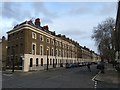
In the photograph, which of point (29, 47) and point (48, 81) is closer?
point (48, 81)

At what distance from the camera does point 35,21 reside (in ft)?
208

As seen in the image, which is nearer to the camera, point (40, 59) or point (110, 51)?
point (40, 59)

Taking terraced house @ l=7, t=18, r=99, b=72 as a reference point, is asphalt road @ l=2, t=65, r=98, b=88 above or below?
below

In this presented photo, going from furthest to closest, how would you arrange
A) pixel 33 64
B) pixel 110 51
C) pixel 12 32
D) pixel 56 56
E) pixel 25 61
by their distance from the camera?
pixel 56 56
pixel 110 51
pixel 12 32
pixel 33 64
pixel 25 61

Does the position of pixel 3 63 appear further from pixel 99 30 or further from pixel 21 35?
pixel 99 30

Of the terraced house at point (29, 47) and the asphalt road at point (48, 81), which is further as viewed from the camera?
the terraced house at point (29, 47)

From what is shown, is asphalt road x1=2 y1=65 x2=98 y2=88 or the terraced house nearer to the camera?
asphalt road x1=2 y1=65 x2=98 y2=88

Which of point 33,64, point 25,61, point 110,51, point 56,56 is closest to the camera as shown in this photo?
point 25,61

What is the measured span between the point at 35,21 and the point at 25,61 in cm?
1793

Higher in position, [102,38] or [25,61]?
[102,38]

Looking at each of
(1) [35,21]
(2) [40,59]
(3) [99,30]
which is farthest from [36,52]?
(3) [99,30]

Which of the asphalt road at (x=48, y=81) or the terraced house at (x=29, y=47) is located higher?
the terraced house at (x=29, y=47)

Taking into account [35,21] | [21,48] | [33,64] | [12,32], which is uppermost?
[35,21]

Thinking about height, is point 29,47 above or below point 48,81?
above
